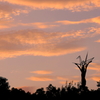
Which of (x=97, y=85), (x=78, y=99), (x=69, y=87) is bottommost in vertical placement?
(x=78, y=99)

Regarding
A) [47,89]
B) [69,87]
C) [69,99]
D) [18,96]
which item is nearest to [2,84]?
[47,89]

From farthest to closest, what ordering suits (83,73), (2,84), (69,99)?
(2,84) → (69,99) → (83,73)

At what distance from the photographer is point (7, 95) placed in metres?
93.9

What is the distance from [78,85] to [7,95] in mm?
18604

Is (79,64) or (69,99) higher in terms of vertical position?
(79,64)

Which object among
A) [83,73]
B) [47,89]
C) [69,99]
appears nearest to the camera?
[83,73]

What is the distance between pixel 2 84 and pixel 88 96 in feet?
287

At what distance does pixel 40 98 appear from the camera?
89.6 meters

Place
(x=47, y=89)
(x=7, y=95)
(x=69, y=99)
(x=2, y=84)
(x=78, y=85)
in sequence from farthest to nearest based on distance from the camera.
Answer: (x=2, y=84) < (x=47, y=89) < (x=7, y=95) < (x=78, y=85) < (x=69, y=99)

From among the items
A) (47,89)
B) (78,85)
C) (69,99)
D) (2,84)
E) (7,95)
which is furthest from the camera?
(2,84)

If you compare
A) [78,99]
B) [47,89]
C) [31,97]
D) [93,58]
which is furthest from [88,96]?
[47,89]

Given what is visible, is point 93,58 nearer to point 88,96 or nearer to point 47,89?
point 88,96

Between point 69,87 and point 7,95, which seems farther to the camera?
point 7,95

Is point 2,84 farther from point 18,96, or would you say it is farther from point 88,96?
point 88,96
